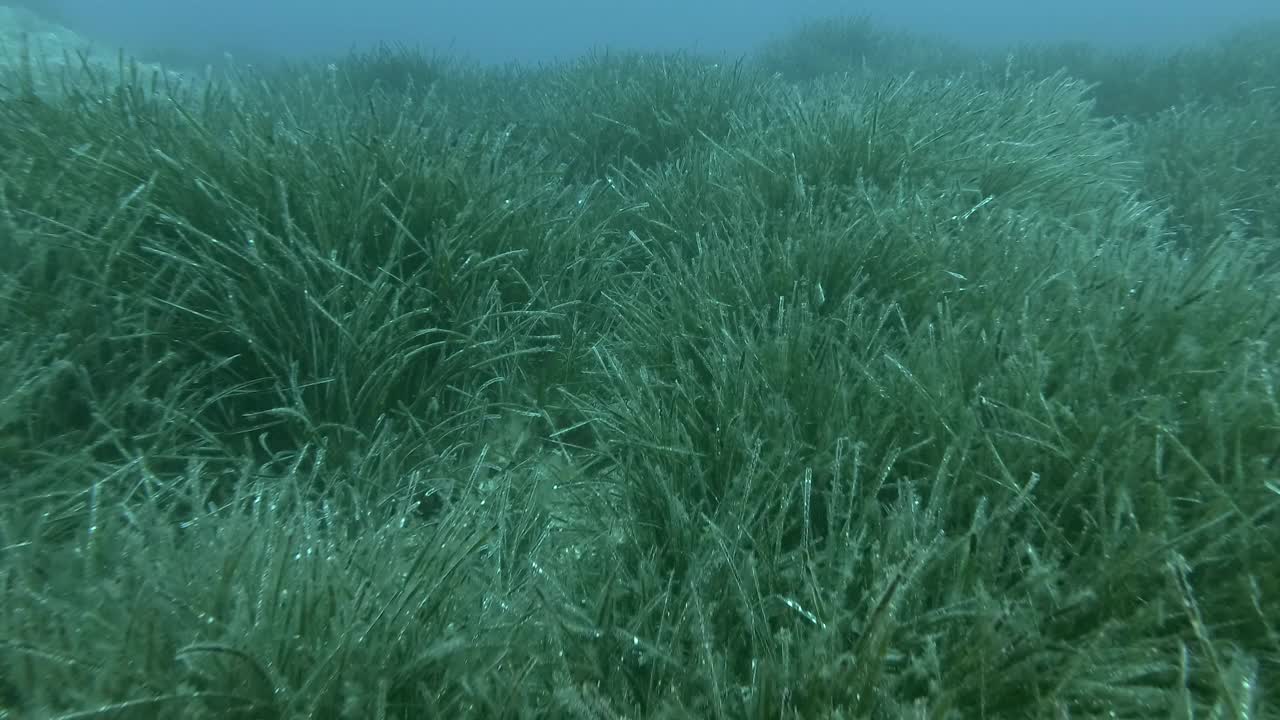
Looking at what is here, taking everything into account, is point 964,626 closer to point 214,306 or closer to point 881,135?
point 214,306

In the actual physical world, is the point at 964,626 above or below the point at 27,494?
below

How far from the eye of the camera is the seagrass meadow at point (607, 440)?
1339 mm

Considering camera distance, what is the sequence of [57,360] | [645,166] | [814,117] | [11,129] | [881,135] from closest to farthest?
[57,360], [11,129], [881,135], [814,117], [645,166]

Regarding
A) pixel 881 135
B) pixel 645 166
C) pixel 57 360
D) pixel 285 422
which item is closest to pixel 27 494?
pixel 57 360

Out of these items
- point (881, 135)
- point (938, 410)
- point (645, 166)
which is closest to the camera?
point (938, 410)

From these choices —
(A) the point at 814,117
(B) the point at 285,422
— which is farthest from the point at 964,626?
(A) the point at 814,117

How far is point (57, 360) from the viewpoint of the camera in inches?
81.4

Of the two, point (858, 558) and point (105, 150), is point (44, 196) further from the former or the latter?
point (858, 558)

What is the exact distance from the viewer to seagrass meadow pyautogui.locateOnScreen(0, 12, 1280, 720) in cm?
134

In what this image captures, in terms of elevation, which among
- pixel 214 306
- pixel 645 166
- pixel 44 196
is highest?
pixel 44 196

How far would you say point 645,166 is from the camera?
16.7 feet

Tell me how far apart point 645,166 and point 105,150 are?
310cm

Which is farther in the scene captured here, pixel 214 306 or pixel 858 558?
pixel 214 306

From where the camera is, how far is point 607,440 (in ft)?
7.52
